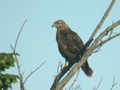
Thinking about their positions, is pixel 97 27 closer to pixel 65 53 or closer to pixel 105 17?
pixel 105 17

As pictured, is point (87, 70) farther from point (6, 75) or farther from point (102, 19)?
point (6, 75)

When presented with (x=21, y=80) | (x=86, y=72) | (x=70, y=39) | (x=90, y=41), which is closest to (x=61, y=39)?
(x=70, y=39)

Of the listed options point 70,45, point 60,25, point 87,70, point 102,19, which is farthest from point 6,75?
point 60,25

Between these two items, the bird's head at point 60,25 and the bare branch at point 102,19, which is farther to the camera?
the bird's head at point 60,25

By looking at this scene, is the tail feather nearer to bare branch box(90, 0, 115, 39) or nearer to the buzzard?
the buzzard

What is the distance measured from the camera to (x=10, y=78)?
12.9ft

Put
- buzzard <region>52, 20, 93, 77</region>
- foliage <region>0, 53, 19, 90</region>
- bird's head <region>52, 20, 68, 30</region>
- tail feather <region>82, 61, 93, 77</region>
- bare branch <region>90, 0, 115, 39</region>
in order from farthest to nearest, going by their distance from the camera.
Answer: bird's head <region>52, 20, 68, 30</region>, buzzard <region>52, 20, 93, 77</region>, tail feather <region>82, 61, 93, 77</region>, bare branch <region>90, 0, 115, 39</region>, foliage <region>0, 53, 19, 90</region>

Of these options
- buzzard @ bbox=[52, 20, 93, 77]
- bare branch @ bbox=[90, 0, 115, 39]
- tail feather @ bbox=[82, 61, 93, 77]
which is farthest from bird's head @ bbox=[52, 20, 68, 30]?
bare branch @ bbox=[90, 0, 115, 39]

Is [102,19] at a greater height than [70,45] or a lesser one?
greater

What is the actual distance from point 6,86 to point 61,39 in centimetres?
365

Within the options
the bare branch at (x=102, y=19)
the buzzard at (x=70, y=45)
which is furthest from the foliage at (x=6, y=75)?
the buzzard at (x=70, y=45)

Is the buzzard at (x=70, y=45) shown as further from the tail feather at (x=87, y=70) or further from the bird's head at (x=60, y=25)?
the bird's head at (x=60, y=25)

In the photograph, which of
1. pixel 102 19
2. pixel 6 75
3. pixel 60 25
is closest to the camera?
pixel 6 75

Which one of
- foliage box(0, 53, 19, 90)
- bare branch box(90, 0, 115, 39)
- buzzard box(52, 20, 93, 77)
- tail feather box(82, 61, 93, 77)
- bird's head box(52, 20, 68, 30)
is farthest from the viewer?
bird's head box(52, 20, 68, 30)
